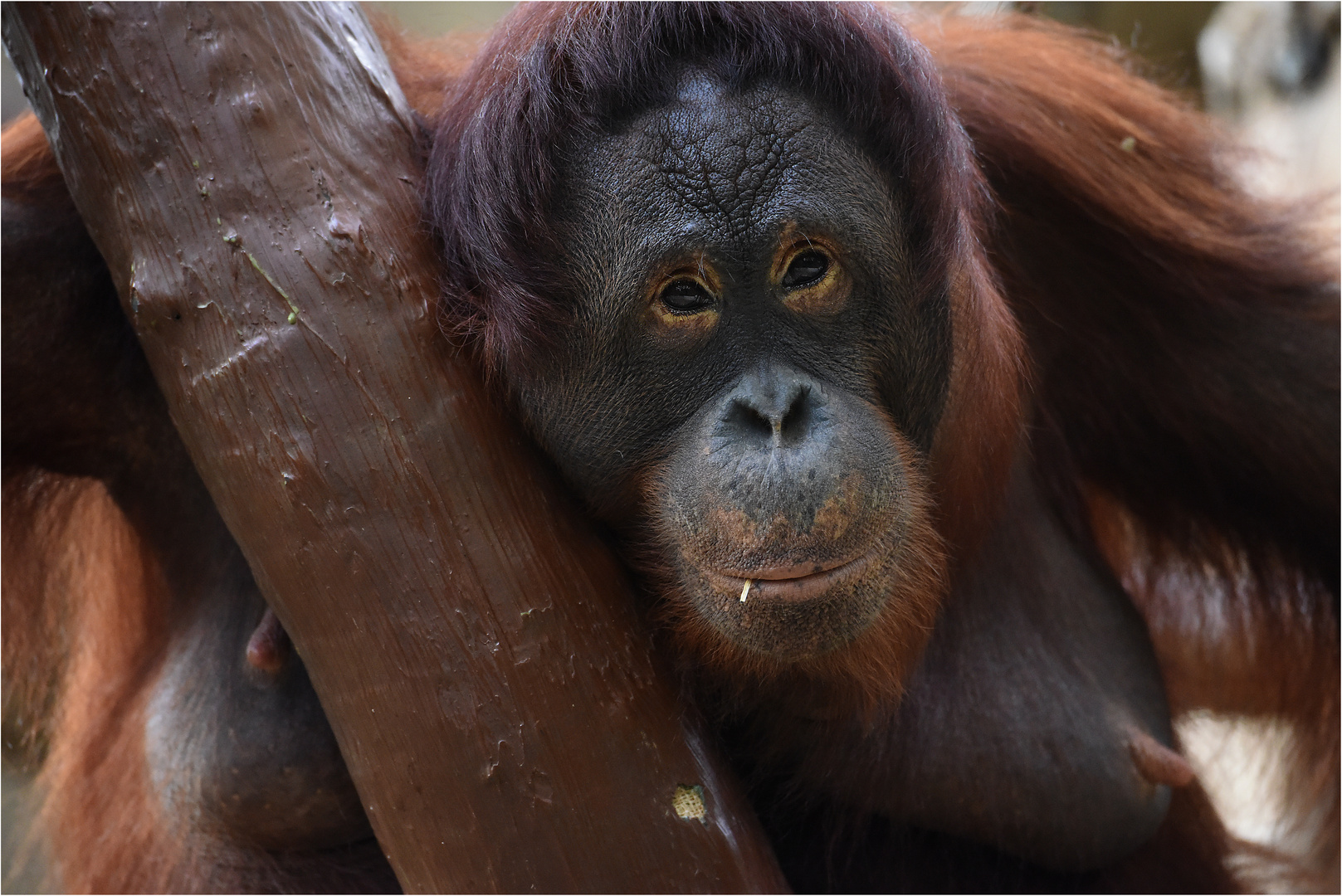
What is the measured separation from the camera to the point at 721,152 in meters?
1.49

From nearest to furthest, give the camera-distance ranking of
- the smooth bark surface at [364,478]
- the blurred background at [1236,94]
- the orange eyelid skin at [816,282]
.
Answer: the smooth bark surface at [364,478], the orange eyelid skin at [816,282], the blurred background at [1236,94]

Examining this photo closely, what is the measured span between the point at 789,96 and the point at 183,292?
84 centimetres

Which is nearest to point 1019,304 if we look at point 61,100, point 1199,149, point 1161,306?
point 1161,306

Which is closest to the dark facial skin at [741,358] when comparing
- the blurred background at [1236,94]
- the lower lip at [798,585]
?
the lower lip at [798,585]

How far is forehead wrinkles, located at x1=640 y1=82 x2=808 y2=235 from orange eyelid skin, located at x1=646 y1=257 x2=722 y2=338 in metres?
0.07

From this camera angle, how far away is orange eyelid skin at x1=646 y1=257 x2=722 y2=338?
1.51m

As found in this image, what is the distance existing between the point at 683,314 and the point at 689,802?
25.5 inches

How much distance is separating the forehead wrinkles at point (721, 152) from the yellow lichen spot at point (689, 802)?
0.73 meters

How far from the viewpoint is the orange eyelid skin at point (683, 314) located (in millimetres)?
1510

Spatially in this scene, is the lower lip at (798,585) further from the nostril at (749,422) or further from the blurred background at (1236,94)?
the blurred background at (1236,94)

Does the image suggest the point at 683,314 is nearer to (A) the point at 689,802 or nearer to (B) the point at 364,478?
(B) the point at 364,478

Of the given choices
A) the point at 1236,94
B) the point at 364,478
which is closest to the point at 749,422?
the point at 364,478

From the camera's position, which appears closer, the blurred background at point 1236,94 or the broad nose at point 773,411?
the broad nose at point 773,411

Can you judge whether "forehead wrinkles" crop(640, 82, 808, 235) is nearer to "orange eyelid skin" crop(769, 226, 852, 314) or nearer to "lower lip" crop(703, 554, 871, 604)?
"orange eyelid skin" crop(769, 226, 852, 314)
